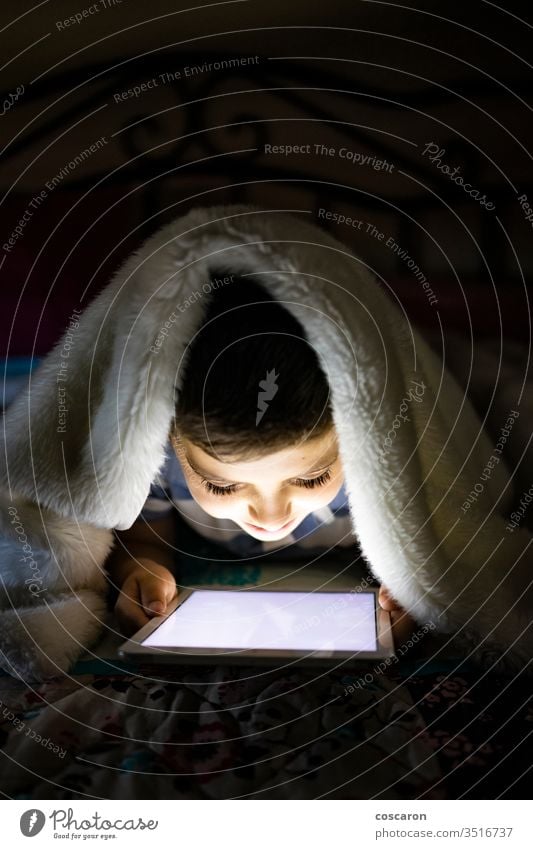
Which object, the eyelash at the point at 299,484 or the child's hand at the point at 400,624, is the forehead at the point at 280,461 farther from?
the child's hand at the point at 400,624

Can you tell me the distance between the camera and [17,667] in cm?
52

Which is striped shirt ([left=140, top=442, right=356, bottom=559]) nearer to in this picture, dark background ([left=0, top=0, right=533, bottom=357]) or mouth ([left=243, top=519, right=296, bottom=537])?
mouth ([left=243, top=519, right=296, bottom=537])

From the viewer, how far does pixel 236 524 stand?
591mm

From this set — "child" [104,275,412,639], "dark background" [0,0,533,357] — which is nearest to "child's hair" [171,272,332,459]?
"child" [104,275,412,639]

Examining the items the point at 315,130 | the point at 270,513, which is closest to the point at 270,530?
the point at 270,513

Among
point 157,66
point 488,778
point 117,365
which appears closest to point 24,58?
point 157,66

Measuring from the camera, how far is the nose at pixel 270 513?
21.8 inches

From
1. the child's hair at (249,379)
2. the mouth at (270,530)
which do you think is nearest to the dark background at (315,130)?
the child's hair at (249,379)

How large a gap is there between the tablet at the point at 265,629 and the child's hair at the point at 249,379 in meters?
0.15

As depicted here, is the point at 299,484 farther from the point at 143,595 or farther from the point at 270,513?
the point at 143,595

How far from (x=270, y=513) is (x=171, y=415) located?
0.12 metres

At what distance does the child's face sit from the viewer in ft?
1.71

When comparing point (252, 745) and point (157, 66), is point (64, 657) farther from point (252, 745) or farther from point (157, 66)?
point (157, 66)

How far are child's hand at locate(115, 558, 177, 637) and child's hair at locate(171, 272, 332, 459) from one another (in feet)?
0.48
